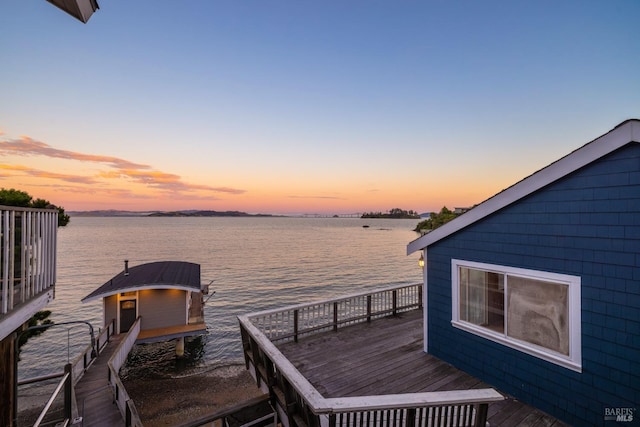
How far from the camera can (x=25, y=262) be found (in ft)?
10.9

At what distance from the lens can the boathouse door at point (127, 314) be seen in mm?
14734

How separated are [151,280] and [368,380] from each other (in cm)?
1430

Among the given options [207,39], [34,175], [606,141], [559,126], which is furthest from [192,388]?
[34,175]

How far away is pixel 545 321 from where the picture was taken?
4492 millimetres

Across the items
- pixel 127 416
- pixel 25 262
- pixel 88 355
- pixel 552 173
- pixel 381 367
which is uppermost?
pixel 552 173

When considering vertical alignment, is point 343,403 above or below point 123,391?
above

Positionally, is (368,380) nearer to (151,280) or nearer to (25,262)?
(25,262)

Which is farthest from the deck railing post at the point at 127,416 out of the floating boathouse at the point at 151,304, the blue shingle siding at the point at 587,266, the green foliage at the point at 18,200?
the blue shingle siding at the point at 587,266

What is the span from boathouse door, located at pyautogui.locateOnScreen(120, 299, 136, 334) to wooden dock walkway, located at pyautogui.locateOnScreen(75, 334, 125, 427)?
120 inches

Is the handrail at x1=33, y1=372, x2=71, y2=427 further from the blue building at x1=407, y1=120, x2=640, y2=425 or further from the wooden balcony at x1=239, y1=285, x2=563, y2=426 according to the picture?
the blue building at x1=407, y1=120, x2=640, y2=425

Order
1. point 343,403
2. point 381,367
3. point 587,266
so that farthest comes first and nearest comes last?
point 381,367 < point 587,266 < point 343,403

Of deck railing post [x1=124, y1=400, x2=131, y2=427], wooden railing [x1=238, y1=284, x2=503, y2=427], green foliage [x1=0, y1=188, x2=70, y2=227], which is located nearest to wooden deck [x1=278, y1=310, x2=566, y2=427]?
wooden railing [x1=238, y1=284, x2=503, y2=427]

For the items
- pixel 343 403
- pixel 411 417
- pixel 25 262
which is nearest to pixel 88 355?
pixel 25 262

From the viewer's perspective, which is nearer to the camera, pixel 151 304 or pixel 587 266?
pixel 587 266
